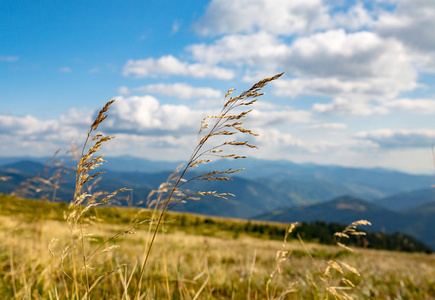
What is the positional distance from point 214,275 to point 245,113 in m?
3.75

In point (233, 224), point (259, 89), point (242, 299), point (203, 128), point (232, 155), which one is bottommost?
point (233, 224)

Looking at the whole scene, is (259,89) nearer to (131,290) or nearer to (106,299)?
(106,299)

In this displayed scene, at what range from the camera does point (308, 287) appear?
4332mm

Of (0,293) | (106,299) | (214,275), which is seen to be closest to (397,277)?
(214,275)

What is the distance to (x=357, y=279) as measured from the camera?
17.4 feet

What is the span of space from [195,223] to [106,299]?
96038 mm

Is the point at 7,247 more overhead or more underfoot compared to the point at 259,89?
more underfoot

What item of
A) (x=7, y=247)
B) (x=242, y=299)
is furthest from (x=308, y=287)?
(x=7, y=247)

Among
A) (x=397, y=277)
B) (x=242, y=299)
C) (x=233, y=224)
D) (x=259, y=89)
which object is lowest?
(x=233, y=224)

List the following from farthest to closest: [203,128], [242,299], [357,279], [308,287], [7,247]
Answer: [7,247]
[357,279]
[308,287]
[242,299]
[203,128]

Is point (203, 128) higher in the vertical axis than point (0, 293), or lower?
higher

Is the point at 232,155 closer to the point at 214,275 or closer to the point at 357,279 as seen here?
the point at 214,275

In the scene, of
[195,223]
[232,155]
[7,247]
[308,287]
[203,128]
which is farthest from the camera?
[195,223]

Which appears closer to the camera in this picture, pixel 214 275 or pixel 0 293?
pixel 0 293
